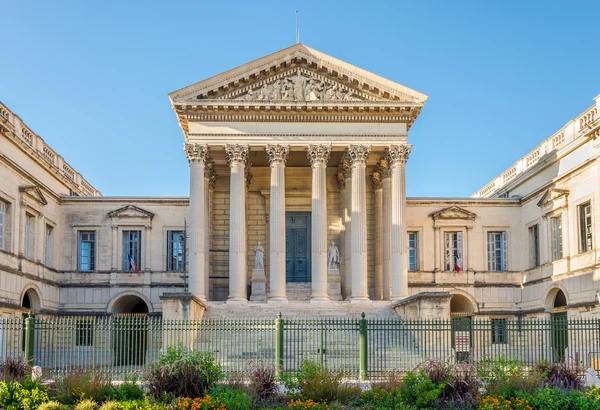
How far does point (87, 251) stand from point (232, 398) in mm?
26835

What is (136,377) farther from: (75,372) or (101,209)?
(101,209)

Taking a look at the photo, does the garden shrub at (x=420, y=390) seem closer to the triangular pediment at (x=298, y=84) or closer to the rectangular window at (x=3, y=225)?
the triangular pediment at (x=298, y=84)

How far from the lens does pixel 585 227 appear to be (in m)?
36.4

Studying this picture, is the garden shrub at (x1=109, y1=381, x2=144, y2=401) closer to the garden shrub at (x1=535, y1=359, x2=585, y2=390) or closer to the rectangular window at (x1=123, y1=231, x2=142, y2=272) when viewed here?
the garden shrub at (x1=535, y1=359, x2=585, y2=390)

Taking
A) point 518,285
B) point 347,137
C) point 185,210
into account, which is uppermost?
point 347,137

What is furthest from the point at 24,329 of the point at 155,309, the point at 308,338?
the point at 155,309

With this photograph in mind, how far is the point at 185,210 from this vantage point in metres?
44.3

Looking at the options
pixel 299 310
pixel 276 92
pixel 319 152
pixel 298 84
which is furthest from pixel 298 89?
pixel 299 310

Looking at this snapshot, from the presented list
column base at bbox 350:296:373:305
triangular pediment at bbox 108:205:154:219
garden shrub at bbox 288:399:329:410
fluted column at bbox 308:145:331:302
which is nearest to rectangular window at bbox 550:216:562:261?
column base at bbox 350:296:373:305

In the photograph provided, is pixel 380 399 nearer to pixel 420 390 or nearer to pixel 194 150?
pixel 420 390

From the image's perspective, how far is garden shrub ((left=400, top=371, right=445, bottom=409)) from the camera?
63.1 ft

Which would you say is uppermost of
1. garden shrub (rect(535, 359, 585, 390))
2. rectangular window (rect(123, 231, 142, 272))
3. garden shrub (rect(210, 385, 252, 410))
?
rectangular window (rect(123, 231, 142, 272))

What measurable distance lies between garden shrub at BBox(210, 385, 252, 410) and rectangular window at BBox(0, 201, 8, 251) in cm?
1980

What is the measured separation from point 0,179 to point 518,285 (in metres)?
26.8
